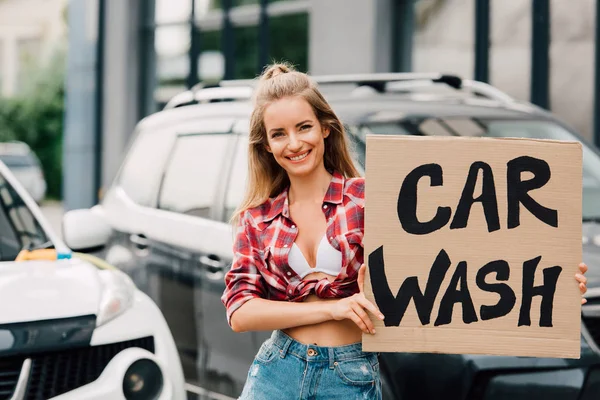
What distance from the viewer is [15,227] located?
171 inches

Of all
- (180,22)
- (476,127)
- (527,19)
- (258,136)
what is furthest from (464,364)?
(180,22)

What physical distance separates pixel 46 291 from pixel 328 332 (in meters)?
1.38

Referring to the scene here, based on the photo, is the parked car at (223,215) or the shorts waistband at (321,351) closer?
the shorts waistband at (321,351)

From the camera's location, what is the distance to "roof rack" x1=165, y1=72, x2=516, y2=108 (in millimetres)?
5027

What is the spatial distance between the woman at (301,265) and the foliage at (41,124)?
36.3 meters

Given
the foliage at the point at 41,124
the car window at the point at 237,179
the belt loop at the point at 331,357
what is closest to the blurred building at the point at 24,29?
the foliage at the point at 41,124

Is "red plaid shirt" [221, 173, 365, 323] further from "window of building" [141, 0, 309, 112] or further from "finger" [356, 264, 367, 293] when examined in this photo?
"window of building" [141, 0, 309, 112]

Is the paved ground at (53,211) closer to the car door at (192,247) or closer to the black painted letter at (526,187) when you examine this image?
the car door at (192,247)

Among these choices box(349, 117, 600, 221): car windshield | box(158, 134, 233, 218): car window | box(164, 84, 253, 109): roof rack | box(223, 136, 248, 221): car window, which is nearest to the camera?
box(349, 117, 600, 221): car windshield

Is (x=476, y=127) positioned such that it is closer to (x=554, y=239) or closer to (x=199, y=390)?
(x=199, y=390)

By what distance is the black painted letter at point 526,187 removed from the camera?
8.45 ft

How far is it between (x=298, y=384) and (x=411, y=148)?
653mm

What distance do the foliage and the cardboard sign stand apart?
36484 millimetres

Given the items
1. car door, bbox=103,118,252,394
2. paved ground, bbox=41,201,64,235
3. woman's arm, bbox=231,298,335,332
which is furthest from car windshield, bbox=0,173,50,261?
paved ground, bbox=41,201,64,235
